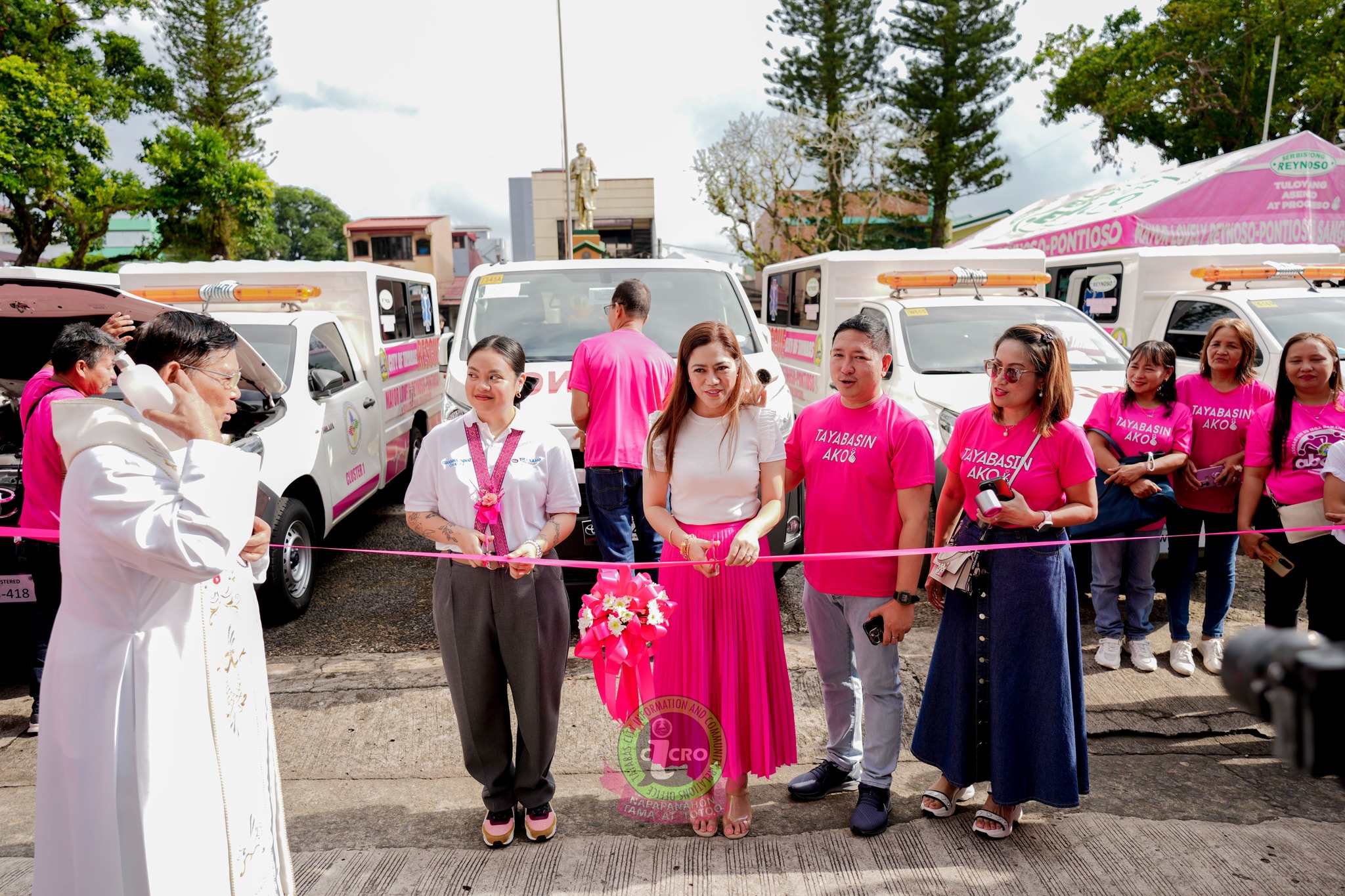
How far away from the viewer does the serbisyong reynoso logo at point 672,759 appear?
9.62 feet

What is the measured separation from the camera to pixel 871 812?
296 centimetres

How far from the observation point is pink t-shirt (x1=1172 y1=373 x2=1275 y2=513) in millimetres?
4387

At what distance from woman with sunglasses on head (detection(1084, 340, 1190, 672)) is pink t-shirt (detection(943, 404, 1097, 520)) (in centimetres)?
175

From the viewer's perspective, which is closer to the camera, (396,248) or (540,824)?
(540,824)

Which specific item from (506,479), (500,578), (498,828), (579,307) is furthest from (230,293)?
(498,828)

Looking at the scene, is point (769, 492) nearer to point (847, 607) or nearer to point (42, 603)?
point (847, 607)

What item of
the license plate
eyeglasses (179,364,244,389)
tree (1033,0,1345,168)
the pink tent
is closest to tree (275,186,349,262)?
tree (1033,0,1345,168)

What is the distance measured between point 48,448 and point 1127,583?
5345mm

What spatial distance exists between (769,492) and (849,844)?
4.09ft

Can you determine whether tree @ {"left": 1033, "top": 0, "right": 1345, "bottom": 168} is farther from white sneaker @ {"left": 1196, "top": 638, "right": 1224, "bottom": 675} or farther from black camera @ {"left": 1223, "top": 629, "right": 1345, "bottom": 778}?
black camera @ {"left": 1223, "top": 629, "right": 1345, "bottom": 778}

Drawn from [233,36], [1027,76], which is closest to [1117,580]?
[1027,76]

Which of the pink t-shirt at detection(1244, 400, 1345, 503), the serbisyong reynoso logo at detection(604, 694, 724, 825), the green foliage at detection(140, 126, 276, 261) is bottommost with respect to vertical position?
the serbisyong reynoso logo at detection(604, 694, 724, 825)

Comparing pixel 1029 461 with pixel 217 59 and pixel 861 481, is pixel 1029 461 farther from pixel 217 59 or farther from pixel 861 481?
pixel 217 59

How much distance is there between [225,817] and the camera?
206cm
